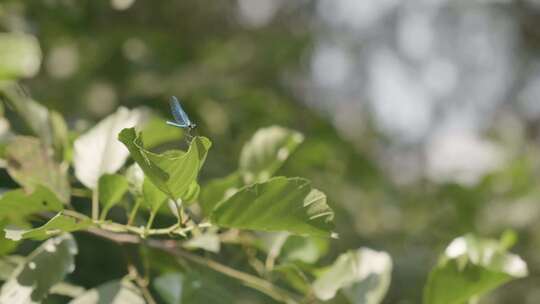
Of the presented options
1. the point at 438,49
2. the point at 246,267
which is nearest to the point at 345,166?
the point at 246,267

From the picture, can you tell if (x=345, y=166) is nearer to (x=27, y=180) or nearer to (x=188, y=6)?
(x=188, y=6)

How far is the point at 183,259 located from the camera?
65 cm

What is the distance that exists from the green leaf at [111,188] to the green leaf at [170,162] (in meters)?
0.11

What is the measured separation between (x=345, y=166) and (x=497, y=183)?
12.9 inches

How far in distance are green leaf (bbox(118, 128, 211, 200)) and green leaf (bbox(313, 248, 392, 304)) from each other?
185mm

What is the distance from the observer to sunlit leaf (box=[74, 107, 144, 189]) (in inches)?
24.4

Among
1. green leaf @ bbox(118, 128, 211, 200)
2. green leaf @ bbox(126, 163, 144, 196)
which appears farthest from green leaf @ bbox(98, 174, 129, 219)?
green leaf @ bbox(118, 128, 211, 200)

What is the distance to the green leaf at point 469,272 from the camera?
1.96ft

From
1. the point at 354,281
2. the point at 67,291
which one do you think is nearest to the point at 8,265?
the point at 67,291

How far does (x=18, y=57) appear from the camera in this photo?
68cm

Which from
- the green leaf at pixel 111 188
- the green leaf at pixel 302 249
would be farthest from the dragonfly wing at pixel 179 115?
the green leaf at pixel 302 249

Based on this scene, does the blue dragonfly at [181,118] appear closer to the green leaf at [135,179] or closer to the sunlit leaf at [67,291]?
the green leaf at [135,179]

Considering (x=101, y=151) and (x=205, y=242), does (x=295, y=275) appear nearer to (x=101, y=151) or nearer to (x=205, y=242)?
(x=205, y=242)

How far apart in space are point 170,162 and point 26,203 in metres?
0.16
